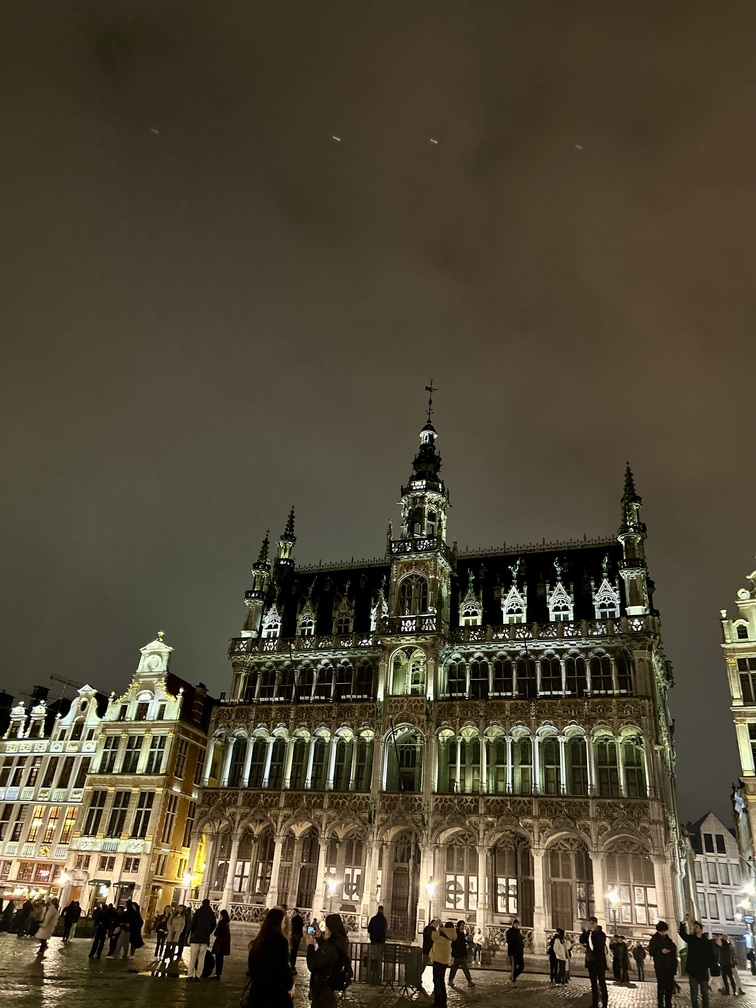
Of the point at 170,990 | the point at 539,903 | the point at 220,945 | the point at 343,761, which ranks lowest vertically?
the point at 170,990

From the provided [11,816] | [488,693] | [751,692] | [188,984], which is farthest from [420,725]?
[11,816]

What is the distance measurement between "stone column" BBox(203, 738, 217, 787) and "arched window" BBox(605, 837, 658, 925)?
28.7m

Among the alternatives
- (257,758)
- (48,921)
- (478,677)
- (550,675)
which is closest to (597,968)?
(48,921)

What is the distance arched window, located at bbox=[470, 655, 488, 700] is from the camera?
5247cm

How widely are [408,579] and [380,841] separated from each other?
723 inches

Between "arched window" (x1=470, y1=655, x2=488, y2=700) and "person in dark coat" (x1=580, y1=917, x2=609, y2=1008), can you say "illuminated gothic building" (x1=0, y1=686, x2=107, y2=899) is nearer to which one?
"arched window" (x1=470, y1=655, x2=488, y2=700)

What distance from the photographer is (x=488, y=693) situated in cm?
5191

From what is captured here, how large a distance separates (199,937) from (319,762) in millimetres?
33885

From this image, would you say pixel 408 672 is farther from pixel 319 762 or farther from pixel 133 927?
pixel 133 927

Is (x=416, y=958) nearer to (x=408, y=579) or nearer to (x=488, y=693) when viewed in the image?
(x=488, y=693)

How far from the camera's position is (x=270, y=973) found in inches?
368

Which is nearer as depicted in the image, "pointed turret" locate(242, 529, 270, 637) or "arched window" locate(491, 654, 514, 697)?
"arched window" locate(491, 654, 514, 697)

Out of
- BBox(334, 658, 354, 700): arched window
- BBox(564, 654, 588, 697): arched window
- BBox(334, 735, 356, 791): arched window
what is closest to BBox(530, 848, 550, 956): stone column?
BBox(564, 654, 588, 697): arched window

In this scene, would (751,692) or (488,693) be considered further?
(488,693)
